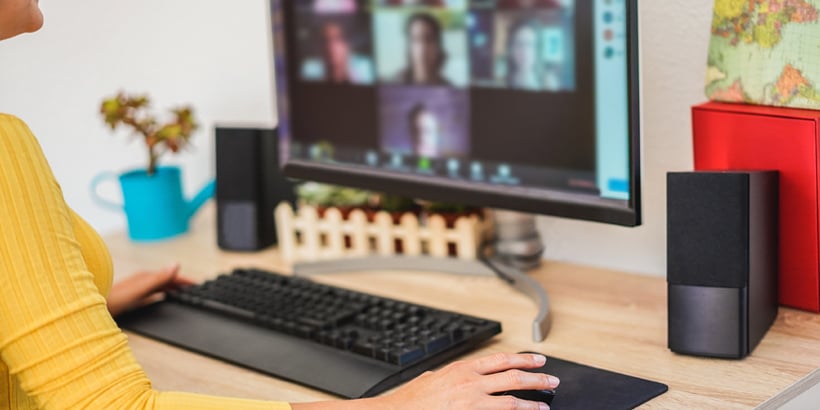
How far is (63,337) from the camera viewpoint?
97cm

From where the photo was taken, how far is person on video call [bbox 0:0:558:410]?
0.96 meters

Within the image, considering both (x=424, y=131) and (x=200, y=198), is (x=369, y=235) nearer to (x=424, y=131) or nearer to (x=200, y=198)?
(x=424, y=131)

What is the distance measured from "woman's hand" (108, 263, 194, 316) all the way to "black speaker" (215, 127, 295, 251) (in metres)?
0.24

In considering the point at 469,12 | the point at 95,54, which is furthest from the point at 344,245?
the point at 95,54

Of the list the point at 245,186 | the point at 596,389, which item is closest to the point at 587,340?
the point at 596,389

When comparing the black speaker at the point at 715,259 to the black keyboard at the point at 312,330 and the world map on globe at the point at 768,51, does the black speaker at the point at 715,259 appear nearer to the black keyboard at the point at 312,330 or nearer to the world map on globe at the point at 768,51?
the world map on globe at the point at 768,51

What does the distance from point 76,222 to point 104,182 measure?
1.32 metres

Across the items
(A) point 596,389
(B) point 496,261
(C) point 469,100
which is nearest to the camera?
(A) point 596,389

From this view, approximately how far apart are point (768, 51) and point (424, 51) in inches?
18.4

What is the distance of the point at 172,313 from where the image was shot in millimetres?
1465

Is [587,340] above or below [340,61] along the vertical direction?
below

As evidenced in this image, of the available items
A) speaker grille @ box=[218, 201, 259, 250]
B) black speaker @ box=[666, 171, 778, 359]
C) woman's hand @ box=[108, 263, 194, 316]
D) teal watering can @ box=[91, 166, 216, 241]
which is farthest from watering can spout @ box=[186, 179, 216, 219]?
black speaker @ box=[666, 171, 778, 359]

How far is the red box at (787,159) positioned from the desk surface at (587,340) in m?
0.05

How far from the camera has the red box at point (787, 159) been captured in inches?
47.3
